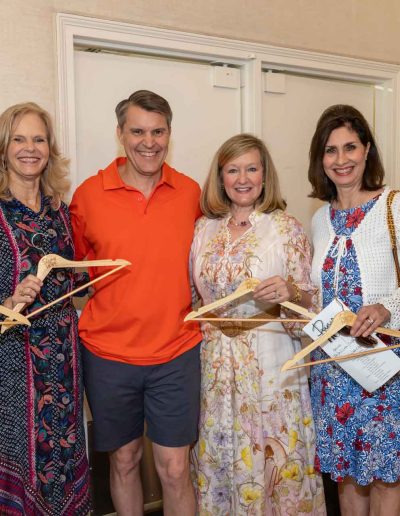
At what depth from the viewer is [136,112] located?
2.04m

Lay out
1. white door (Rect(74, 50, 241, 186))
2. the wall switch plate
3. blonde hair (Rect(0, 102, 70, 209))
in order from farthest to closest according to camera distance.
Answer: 1. the wall switch plate
2. white door (Rect(74, 50, 241, 186))
3. blonde hair (Rect(0, 102, 70, 209))

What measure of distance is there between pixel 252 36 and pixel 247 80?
0.20m

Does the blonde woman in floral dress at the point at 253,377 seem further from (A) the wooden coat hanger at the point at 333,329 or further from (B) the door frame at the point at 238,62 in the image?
(B) the door frame at the point at 238,62

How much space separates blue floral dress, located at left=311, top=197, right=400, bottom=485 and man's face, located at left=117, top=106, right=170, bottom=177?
628 millimetres

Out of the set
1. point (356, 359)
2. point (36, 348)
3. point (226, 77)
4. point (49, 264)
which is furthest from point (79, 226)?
point (226, 77)

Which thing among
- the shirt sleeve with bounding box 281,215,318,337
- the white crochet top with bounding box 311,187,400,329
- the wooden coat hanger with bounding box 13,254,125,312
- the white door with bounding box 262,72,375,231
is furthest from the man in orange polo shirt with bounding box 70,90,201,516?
the white door with bounding box 262,72,375,231

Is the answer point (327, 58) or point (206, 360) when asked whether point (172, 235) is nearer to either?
point (206, 360)

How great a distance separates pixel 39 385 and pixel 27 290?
1.07ft

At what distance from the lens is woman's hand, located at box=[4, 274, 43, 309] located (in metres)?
1.74

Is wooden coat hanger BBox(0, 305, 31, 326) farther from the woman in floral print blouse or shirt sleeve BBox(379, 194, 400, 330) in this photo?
shirt sleeve BBox(379, 194, 400, 330)

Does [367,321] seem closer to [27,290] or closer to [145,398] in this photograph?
[145,398]

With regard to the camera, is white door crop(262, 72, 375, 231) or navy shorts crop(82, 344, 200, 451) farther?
white door crop(262, 72, 375, 231)

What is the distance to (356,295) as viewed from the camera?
6.29ft

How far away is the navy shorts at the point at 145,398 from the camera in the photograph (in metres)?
2.03
